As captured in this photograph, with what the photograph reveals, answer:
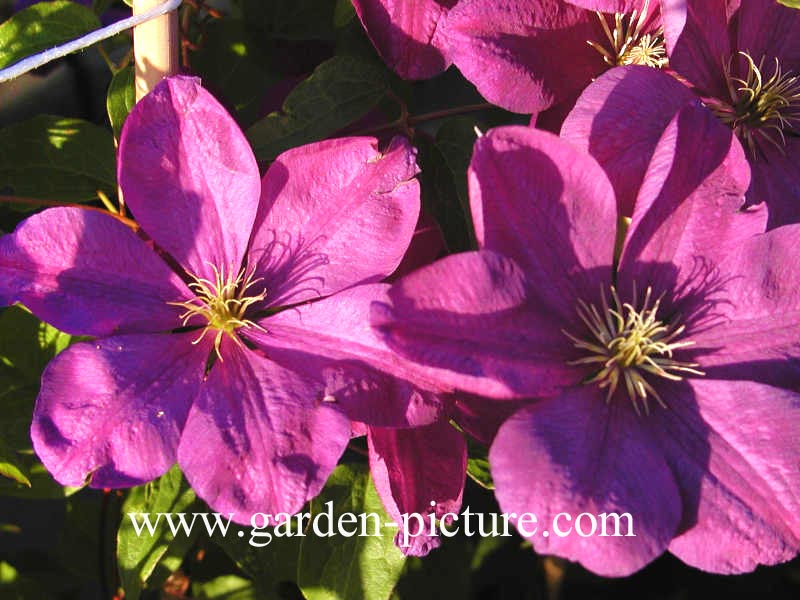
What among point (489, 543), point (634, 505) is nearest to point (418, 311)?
point (634, 505)

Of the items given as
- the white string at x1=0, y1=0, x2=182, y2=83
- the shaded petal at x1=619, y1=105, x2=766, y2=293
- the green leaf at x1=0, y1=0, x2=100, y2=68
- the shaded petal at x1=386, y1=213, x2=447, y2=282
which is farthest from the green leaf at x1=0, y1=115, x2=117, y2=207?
the shaded petal at x1=619, y1=105, x2=766, y2=293

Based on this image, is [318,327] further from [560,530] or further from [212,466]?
[560,530]

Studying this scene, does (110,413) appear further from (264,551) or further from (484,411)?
(264,551)

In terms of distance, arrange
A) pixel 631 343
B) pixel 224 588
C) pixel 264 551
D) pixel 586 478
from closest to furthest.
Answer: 1. pixel 586 478
2. pixel 631 343
3. pixel 264 551
4. pixel 224 588

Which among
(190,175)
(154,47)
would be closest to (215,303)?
(190,175)

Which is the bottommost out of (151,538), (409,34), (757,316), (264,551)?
(264,551)

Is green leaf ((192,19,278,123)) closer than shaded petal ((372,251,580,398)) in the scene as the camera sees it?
No

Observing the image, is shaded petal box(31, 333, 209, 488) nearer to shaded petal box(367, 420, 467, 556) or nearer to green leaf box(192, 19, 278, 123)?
shaded petal box(367, 420, 467, 556)
